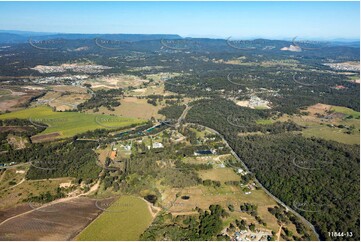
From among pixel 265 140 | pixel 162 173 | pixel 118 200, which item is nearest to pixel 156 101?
pixel 265 140

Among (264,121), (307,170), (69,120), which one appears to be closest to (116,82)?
(69,120)

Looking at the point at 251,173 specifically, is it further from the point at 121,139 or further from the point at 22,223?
the point at 22,223

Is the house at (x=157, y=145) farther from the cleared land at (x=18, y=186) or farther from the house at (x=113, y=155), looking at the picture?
the cleared land at (x=18, y=186)

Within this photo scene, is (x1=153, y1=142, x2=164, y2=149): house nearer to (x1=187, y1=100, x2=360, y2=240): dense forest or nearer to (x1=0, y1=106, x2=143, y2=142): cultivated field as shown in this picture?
(x1=0, y1=106, x2=143, y2=142): cultivated field

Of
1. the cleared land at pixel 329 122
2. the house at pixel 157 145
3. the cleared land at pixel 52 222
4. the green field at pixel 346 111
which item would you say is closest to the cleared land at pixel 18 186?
the cleared land at pixel 52 222

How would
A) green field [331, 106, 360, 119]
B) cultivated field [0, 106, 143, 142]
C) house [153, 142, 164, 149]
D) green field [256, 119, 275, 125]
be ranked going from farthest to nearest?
1. green field [331, 106, 360, 119]
2. green field [256, 119, 275, 125]
3. cultivated field [0, 106, 143, 142]
4. house [153, 142, 164, 149]

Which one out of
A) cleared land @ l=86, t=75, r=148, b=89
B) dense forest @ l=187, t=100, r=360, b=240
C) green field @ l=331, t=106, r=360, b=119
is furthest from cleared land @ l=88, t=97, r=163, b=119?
green field @ l=331, t=106, r=360, b=119
